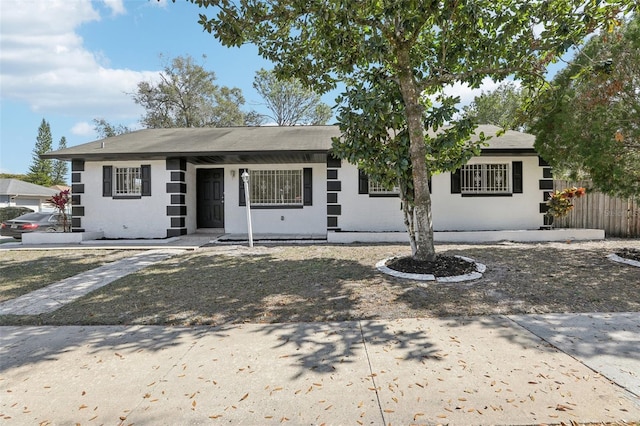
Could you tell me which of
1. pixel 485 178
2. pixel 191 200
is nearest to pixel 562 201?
pixel 485 178

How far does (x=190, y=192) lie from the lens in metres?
11.5

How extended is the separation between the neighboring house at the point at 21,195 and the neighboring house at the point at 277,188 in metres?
20.0

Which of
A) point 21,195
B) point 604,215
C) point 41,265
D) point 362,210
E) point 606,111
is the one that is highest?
point 606,111

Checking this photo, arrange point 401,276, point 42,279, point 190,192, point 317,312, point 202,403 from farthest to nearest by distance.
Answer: point 190,192, point 42,279, point 401,276, point 317,312, point 202,403

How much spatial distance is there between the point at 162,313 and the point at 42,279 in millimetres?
3559

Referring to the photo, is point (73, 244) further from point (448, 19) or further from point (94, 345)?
point (448, 19)

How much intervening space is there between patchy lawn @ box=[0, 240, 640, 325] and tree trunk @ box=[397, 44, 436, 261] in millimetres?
1091

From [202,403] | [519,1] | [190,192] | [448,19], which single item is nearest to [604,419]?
[202,403]

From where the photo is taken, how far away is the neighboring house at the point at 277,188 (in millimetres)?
10359

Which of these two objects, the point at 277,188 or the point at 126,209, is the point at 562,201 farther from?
the point at 126,209

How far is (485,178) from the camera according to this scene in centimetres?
1062

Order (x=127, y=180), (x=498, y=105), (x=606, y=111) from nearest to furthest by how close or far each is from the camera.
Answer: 1. (x=606, y=111)
2. (x=127, y=180)
3. (x=498, y=105)

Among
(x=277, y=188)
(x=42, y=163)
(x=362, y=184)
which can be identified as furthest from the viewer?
(x=42, y=163)

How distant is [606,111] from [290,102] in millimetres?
24789
